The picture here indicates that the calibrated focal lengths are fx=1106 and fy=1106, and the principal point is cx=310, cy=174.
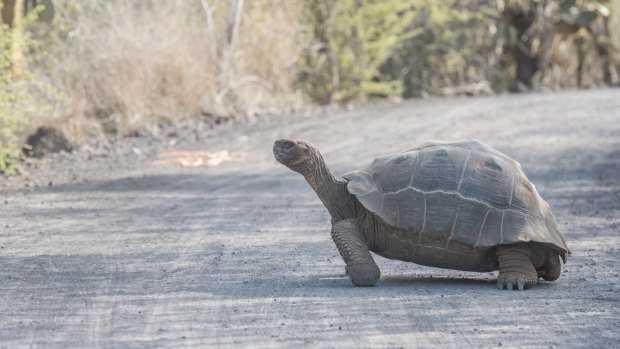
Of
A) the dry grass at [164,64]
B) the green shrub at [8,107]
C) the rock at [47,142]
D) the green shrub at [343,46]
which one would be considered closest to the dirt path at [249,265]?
the rock at [47,142]

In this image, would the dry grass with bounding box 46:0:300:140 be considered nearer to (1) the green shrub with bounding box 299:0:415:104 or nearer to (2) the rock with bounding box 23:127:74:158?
(2) the rock with bounding box 23:127:74:158

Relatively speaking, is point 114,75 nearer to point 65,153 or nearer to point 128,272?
point 65,153

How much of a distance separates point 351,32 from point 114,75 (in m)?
8.47

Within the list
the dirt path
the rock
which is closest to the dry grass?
the rock

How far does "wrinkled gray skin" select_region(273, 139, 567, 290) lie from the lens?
7.82 metres

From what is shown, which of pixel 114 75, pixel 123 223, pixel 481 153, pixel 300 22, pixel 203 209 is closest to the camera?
pixel 481 153

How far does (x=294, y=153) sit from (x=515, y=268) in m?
1.80

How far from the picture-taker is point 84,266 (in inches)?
336

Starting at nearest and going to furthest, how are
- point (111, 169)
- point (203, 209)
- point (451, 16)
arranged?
point (203, 209) < point (111, 169) < point (451, 16)

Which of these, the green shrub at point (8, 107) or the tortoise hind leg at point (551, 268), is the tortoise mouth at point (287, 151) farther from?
the green shrub at point (8, 107)

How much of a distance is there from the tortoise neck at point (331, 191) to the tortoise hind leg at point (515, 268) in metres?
1.16

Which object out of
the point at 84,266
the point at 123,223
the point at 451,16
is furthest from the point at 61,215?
the point at 451,16

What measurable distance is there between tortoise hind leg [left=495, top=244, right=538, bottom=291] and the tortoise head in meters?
1.54

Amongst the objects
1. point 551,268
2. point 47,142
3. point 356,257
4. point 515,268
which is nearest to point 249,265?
point 356,257
